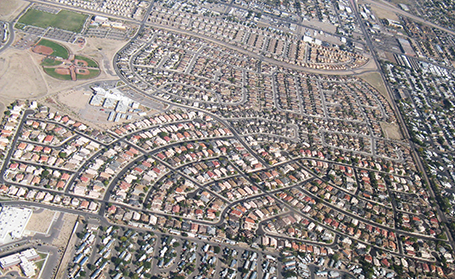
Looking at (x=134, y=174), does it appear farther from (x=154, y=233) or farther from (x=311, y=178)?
(x=311, y=178)

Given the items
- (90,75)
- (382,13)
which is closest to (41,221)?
(90,75)

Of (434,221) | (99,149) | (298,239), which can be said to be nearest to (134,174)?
(99,149)

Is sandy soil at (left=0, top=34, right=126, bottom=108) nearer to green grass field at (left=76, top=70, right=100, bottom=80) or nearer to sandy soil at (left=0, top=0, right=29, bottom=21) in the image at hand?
green grass field at (left=76, top=70, right=100, bottom=80)

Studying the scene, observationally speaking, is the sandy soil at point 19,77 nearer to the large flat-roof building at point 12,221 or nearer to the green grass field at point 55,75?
the green grass field at point 55,75

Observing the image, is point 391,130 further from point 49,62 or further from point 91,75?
point 49,62

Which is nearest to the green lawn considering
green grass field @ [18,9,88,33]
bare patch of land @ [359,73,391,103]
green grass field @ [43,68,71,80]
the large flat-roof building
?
green grass field @ [43,68,71,80]

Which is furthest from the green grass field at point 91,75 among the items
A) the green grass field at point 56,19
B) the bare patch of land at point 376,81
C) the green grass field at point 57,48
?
the bare patch of land at point 376,81
